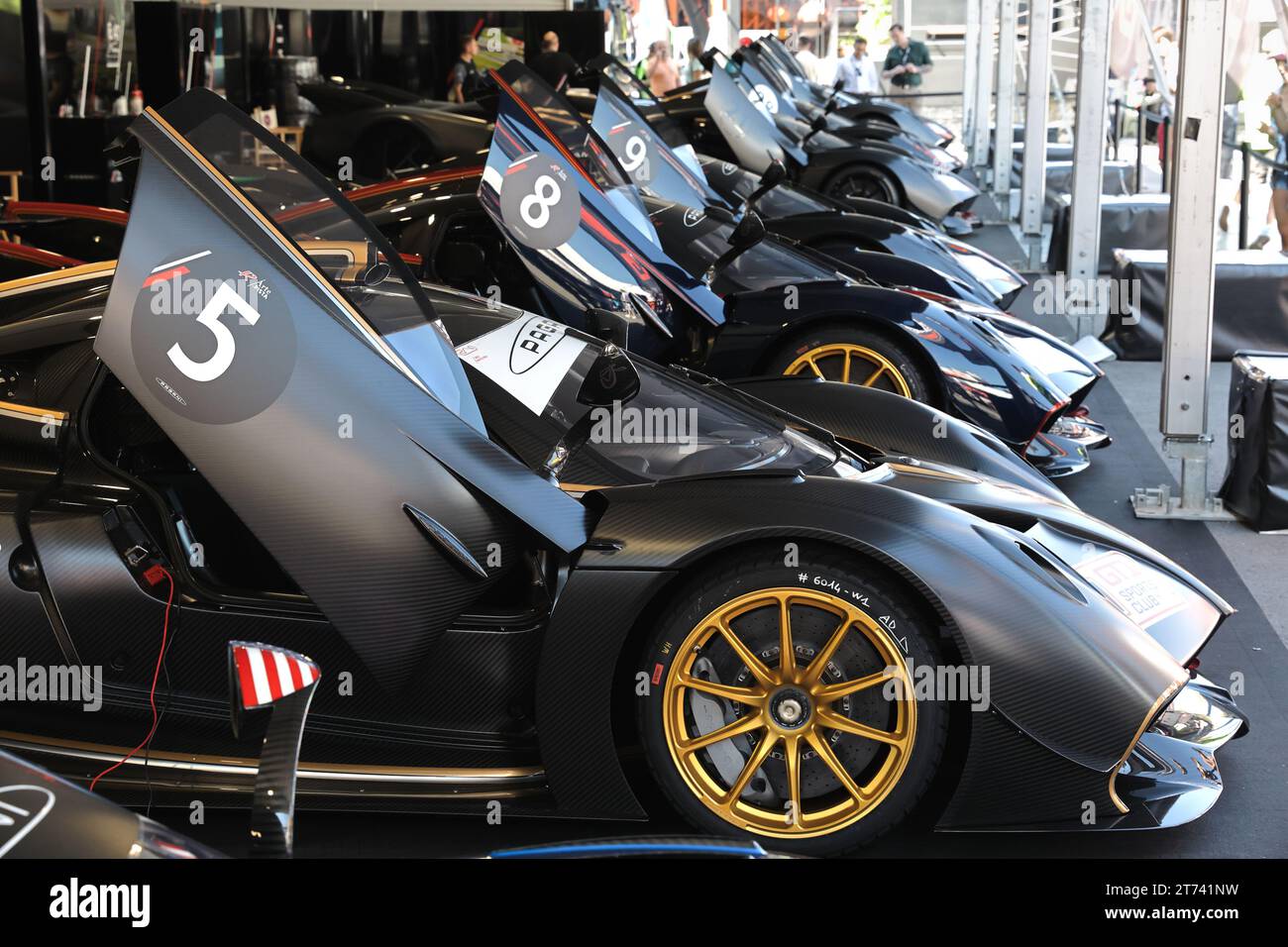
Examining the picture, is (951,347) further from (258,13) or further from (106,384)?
(258,13)

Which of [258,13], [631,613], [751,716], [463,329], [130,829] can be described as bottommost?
[751,716]

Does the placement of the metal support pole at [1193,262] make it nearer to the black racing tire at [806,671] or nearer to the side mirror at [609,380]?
the black racing tire at [806,671]

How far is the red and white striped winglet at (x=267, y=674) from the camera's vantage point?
204 cm

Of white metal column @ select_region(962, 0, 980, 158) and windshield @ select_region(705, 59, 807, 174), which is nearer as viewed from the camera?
windshield @ select_region(705, 59, 807, 174)

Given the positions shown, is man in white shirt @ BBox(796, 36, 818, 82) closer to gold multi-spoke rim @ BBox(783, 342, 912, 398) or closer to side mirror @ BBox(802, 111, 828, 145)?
side mirror @ BBox(802, 111, 828, 145)

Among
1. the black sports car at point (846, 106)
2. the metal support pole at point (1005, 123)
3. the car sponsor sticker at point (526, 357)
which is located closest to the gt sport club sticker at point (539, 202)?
the car sponsor sticker at point (526, 357)

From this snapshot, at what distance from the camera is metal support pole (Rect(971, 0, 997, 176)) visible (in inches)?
882

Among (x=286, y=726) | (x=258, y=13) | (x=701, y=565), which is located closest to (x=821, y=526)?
(x=701, y=565)

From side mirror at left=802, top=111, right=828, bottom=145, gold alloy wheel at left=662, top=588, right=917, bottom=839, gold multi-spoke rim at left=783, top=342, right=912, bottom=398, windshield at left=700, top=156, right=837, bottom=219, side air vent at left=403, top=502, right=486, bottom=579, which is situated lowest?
gold alloy wheel at left=662, top=588, right=917, bottom=839

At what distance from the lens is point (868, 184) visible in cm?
1230

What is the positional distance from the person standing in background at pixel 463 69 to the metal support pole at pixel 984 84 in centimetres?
862

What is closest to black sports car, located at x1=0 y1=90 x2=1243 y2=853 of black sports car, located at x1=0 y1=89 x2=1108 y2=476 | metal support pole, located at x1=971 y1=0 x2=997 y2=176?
black sports car, located at x1=0 y1=89 x2=1108 y2=476
